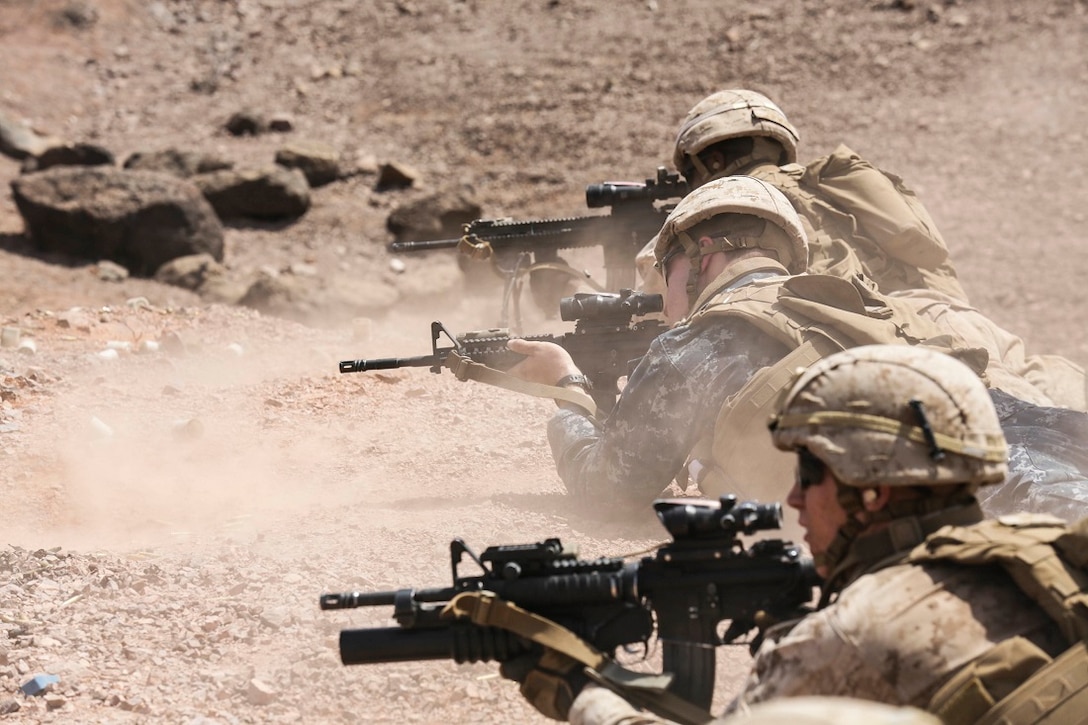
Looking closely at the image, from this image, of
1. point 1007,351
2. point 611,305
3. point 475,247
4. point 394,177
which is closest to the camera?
point 611,305

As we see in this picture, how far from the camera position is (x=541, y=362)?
6410 millimetres

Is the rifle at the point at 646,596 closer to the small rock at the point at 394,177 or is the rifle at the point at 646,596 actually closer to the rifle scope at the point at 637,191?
the rifle scope at the point at 637,191

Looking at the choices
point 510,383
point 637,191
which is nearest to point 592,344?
point 510,383

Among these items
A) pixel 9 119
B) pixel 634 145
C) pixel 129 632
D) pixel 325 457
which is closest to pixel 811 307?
pixel 129 632

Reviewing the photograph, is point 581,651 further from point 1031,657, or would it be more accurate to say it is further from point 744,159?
point 744,159

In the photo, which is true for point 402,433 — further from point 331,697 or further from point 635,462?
point 331,697

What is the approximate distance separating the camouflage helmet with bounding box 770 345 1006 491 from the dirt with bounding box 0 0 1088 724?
1607 millimetres

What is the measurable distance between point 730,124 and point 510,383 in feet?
6.39

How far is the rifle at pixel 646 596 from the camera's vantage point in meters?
3.35

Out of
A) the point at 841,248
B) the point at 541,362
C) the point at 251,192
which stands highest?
the point at 251,192

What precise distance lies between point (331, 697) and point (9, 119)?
57.2ft

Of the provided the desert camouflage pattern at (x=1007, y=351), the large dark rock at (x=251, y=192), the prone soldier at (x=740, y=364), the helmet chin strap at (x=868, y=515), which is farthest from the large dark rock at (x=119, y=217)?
the helmet chin strap at (x=868, y=515)

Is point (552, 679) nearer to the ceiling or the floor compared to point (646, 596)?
nearer to the floor

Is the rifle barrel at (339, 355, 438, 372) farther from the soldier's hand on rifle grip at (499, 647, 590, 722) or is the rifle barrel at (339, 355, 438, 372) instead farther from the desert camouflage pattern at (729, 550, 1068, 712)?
the desert camouflage pattern at (729, 550, 1068, 712)
